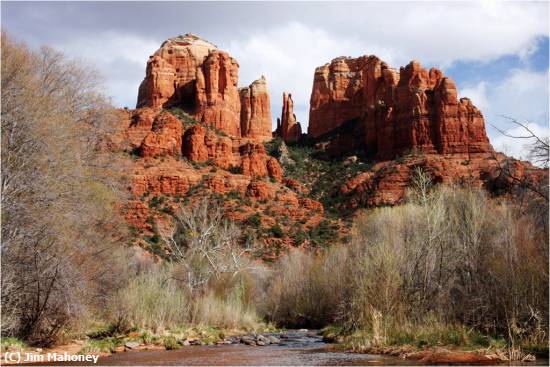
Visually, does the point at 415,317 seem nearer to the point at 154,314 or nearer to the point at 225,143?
the point at 154,314

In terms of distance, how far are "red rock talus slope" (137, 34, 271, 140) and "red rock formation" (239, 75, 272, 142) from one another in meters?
0.55

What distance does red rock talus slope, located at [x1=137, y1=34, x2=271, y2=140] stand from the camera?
89750mm

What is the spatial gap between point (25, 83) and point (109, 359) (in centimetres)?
861

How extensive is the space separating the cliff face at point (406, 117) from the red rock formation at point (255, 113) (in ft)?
32.5

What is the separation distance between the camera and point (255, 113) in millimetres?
107750

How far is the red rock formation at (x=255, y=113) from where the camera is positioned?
10594cm

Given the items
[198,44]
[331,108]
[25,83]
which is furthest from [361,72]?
[25,83]

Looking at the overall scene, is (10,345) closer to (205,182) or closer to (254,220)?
(254,220)

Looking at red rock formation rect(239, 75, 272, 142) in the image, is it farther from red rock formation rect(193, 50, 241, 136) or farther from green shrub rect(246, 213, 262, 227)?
green shrub rect(246, 213, 262, 227)

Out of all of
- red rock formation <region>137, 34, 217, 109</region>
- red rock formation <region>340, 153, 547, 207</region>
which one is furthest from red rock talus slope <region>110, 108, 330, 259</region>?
red rock formation <region>137, 34, 217, 109</region>

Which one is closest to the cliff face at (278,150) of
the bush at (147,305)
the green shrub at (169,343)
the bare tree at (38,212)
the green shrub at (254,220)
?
the green shrub at (254,220)

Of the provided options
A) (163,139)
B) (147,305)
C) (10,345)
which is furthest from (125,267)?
(163,139)

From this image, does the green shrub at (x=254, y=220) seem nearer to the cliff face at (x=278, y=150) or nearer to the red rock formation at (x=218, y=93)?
the cliff face at (x=278, y=150)

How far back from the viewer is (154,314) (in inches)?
933
